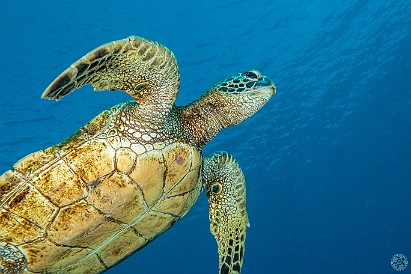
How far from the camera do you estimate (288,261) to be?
79000mm

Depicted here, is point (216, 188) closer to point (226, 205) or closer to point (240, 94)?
point (226, 205)

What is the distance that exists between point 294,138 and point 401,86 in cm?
1149

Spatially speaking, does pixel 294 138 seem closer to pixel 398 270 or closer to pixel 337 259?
pixel 398 270

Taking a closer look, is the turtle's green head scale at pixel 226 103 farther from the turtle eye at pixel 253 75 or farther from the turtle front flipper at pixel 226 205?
the turtle front flipper at pixel 226 205

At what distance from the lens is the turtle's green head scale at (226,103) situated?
12.7 feet

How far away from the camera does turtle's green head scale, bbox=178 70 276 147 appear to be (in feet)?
12.7

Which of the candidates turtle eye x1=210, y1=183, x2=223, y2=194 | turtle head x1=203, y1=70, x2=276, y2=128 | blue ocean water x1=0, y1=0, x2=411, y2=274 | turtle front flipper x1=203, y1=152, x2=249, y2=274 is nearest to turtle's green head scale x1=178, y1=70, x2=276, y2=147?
turtle head x1=203, y1=70, x2=276, y2=128

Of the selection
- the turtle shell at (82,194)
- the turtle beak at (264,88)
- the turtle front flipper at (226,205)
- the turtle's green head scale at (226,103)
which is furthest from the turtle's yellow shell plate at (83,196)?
the turtle beak at (264,88)

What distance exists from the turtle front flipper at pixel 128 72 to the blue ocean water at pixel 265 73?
10.4 meters

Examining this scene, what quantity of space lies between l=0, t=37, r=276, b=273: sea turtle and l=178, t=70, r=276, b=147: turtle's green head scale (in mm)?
19

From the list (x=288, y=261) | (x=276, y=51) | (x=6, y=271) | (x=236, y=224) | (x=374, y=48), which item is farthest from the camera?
(x=288, y=261)

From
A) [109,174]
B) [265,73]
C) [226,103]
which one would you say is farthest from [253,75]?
[265,73]

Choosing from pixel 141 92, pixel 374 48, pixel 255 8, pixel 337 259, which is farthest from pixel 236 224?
pixel 337 259

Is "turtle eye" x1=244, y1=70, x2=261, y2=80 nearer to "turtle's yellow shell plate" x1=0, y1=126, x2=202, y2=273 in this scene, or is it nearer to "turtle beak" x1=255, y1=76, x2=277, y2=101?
"turtle beak" x1=255, y1=76, x2=277, y2=101
